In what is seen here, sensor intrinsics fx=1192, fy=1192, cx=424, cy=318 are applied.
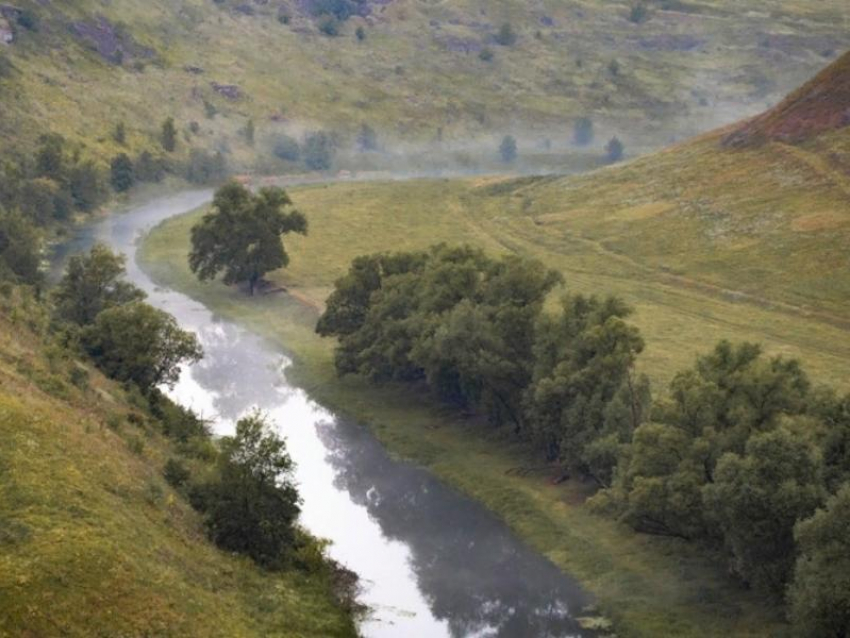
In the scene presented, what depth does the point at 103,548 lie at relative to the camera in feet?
184

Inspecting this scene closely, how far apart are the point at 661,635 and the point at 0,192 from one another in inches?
5220

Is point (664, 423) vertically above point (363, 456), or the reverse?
point (664, 423)

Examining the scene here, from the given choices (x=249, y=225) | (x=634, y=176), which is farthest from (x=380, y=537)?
(x=634, y=176)

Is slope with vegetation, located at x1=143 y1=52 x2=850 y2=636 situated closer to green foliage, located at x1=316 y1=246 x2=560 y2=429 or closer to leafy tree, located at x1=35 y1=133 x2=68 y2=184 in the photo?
green foliage, located at x1=316 y1=246 x2=560 y2=429

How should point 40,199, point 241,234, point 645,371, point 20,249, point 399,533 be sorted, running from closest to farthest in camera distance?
point 399,533
point 645,371
point 20,249
point 241,234
point 40,199

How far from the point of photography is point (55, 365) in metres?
80.4

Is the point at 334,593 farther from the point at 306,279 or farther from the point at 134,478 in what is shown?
the point at 306,279

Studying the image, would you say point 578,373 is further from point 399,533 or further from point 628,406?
point 399,533

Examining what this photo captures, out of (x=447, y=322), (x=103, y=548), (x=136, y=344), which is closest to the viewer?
(x=103, y=548)

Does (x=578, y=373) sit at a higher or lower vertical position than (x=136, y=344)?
higher

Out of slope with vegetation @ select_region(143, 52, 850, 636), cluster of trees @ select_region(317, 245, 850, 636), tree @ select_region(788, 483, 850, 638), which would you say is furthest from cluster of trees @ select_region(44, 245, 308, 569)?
tree @ select_region(788, 483, 850, 638)

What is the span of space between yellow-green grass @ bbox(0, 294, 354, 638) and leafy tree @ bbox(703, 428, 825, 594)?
22.1 meters

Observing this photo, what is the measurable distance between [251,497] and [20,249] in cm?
6202

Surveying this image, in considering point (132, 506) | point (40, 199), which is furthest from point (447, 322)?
point (40, 199)
